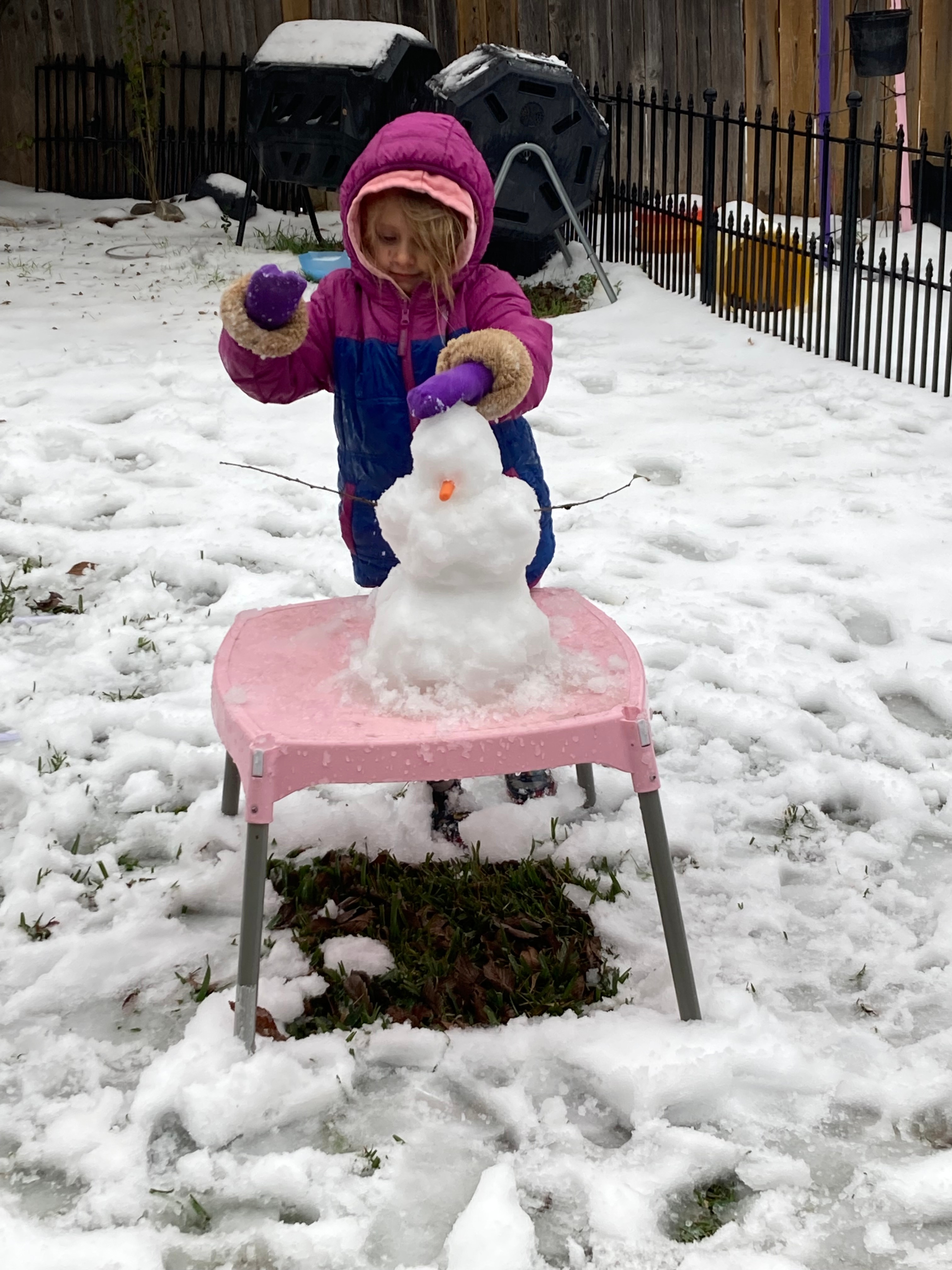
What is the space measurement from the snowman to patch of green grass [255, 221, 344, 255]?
6.56 m

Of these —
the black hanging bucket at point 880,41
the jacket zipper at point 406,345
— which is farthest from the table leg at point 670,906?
the black hanging bucket at point 880,41

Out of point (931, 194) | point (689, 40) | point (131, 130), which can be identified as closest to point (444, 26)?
point (689, 40)

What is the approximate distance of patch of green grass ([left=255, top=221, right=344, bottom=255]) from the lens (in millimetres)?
8836

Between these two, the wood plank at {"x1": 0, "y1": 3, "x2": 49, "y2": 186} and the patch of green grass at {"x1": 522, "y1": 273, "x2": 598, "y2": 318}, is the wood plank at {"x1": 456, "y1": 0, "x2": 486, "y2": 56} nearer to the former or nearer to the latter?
the patch of green grass at {"x1": 522, "y1": 273, "x2": 598, "y2": 318}

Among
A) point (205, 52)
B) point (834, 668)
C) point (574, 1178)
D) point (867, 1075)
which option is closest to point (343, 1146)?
point (574, 1178)

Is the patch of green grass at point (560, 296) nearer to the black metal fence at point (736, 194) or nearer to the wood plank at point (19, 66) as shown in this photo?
the black metal fence at point (736, 194)

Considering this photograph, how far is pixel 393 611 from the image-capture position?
239 centimetres

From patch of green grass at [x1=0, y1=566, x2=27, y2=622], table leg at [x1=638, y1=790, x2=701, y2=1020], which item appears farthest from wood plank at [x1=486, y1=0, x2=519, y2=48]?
table leg at [x1=638, y1=790, x2=701, y2=1020]

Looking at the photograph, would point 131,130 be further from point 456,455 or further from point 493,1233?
point 493,1233

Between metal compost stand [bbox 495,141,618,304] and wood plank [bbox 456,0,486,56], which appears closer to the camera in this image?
metal compost stand [bbox 495,141,618,304]

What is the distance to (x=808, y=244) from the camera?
6781 mm

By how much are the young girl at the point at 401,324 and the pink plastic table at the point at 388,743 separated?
1.45ft

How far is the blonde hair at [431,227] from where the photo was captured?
2.45 metres

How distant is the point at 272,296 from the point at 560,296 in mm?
5780
